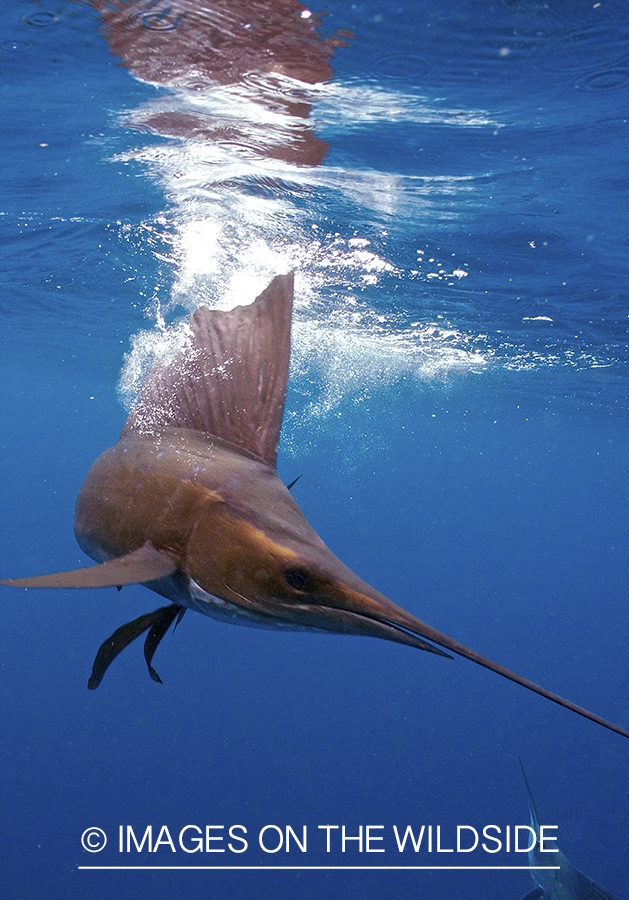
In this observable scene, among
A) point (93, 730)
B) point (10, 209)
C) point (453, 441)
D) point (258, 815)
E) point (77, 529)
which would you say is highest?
point (453, 441)

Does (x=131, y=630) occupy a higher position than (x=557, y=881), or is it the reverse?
(x=131, y=630)

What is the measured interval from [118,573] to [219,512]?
52 cm

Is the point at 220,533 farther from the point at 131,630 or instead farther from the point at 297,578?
Answer: the point at 131,630

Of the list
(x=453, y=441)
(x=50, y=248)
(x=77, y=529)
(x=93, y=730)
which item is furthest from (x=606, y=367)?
(x=453, y=441)

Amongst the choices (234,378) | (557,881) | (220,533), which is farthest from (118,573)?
(557,881)

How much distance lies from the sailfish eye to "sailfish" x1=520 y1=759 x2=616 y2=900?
24.4ft

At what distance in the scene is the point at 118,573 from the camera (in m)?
2.24

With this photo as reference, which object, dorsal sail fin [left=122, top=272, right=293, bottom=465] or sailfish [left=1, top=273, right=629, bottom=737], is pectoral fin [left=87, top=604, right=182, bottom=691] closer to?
sailfish [left=1, top=273, right=629, bottom=737]

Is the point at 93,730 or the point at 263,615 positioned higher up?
the point at 263,615

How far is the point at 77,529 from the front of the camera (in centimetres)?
328

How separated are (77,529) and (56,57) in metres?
6.67

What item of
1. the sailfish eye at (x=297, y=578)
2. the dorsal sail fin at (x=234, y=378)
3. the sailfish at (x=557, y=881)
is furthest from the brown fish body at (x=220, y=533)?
the sailfish at (x=557, y=881)

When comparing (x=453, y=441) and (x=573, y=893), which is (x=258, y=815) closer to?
(x=573, y=893)

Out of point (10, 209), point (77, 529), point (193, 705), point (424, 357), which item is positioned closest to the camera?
point (77, 529)
